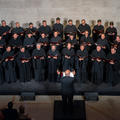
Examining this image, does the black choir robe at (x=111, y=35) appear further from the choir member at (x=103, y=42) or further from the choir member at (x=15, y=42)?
the choir member at (x=15, y=42)

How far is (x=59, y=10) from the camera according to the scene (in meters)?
13.1

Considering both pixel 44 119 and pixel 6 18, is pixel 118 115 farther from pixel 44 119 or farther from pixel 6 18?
pixel 6 18

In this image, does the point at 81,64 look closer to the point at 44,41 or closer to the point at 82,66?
the point at 82,66

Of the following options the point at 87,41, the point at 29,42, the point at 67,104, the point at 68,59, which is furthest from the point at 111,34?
the point at 67,104

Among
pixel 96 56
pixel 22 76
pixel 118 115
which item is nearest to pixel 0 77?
pixel 22 76

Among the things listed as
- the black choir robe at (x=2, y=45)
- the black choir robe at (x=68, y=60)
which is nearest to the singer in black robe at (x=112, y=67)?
the black choir robe at (x=68, y=60)

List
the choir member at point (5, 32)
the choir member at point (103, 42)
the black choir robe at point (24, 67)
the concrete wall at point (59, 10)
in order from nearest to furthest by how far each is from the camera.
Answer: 1. the black choir robe at point (24, 67)
2. the choir member at point (103, 42)
3. the choir member at point (5, 32)
4. the concrete wall at point (59, 10)

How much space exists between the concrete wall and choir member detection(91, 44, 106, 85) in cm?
397

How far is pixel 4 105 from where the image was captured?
8.89 metres

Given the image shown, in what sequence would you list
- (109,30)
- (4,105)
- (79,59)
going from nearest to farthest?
(4,105) → (79,59) → (109,30)

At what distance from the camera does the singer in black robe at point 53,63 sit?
9.61m

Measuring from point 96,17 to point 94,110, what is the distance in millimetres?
5843

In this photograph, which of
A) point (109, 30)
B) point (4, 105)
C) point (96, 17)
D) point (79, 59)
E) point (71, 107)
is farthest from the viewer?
point (96, 17)

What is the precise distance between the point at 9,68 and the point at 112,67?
3.70m
